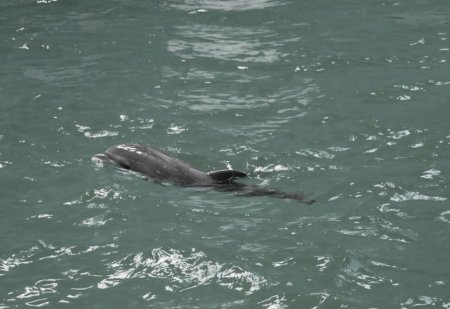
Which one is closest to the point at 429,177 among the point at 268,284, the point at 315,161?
the point at 315,161

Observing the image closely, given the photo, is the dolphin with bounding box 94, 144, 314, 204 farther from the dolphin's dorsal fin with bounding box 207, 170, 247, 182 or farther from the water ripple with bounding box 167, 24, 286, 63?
the water ripple with bounding box 167, 24, 286, 63

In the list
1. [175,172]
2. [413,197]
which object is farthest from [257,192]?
[413,197]

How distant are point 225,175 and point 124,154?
48.9 inches

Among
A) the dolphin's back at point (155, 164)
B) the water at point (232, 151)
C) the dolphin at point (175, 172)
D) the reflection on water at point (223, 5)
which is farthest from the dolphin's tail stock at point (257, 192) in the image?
the reflection on water at point (223, 5)

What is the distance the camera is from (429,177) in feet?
30.7

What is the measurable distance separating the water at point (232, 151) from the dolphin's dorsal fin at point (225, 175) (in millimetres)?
198

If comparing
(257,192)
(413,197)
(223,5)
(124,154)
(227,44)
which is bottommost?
(413,197)

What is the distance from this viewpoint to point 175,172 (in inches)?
361

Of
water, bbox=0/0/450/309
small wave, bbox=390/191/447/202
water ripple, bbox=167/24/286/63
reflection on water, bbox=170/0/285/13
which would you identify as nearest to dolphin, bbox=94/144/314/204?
water, bbox=0/0/450/309

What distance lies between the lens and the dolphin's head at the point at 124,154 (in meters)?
9.45

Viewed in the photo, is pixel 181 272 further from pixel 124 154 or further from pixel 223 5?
pixel 223 5

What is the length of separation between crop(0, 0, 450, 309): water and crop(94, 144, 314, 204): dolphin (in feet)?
0.44

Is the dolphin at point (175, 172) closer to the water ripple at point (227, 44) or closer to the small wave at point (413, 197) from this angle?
the small wave at point (413, 197)

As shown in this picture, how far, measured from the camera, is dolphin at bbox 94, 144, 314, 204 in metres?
8.94
